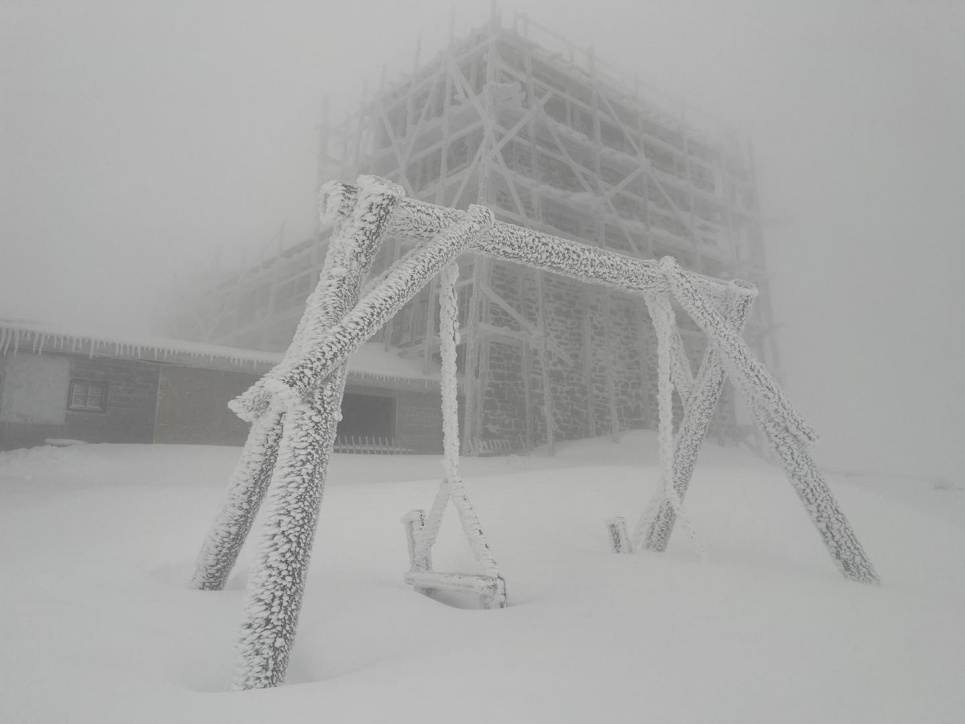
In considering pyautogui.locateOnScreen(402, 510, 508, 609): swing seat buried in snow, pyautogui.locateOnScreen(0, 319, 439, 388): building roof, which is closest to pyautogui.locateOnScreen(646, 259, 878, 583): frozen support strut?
pyautogui.locateOnScreen(402, 510, 508, 609): swing seat buried in snow

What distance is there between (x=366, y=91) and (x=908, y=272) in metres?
14.5

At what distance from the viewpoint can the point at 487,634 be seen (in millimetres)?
1602

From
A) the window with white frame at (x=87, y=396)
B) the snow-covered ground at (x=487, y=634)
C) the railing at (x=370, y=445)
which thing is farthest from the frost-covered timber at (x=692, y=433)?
the window with white frame at (x=87, y=396)

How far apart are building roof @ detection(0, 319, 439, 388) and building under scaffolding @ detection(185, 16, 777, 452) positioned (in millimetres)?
1068

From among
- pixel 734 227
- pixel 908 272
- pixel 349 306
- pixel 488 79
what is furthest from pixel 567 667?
pixel 908 272

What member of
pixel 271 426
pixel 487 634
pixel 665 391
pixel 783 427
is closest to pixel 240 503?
pixel 271 426

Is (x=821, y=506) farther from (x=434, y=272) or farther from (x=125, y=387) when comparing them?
(x=125, y=387)

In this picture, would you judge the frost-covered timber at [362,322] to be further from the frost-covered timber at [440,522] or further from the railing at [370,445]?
the railing at [370,445]

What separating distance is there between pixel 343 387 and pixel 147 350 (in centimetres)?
618

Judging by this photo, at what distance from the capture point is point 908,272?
47.4 ft

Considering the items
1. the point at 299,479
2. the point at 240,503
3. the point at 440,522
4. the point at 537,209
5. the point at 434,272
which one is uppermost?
the point at 537,209

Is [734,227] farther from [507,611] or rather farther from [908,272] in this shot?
[507,611]

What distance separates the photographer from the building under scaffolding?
8938mm

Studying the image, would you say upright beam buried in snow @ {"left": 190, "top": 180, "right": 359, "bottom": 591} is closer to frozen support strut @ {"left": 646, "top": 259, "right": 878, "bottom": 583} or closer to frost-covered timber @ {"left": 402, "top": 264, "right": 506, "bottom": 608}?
frost-covered timber @ {"left": 402, "top": 264, "right": 506, "bottom": 608}
